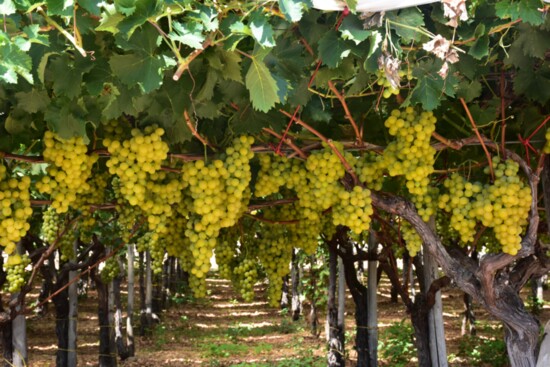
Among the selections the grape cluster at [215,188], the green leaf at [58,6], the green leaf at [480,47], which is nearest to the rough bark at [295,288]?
the grape cluster at [215,188]

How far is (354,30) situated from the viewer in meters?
2.13

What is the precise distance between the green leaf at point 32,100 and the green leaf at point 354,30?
1.42 metres

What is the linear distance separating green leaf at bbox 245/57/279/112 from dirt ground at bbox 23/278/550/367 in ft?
27.3

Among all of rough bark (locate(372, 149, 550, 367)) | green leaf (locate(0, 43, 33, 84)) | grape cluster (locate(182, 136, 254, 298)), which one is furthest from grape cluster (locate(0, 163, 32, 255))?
rough bark (locate(372, 149, 550, 367))

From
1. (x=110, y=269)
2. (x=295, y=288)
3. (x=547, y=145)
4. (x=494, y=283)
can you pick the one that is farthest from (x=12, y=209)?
(x=295, y=288)

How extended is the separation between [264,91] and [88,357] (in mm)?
10409

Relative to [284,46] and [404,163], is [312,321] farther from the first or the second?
[284,46]

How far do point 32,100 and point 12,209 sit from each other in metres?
0.69

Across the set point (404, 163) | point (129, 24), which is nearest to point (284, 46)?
point (129, 24)

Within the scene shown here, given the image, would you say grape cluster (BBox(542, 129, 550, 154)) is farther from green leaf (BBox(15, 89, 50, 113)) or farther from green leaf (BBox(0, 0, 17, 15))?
green leaf (BBox(0, 0, 17, 15))

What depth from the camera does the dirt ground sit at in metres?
11.1

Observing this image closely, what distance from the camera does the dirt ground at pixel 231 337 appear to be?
11086 millimetres

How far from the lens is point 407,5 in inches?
80.1

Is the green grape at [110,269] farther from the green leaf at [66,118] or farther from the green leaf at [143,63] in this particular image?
the green leaf at [143,63]
